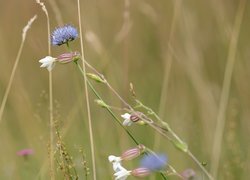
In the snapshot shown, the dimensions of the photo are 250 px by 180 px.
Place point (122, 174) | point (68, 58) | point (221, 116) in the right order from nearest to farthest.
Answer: point (122, 174) < point (68, 58) < point (221, 116)

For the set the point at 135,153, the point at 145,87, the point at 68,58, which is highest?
the point at 68,58

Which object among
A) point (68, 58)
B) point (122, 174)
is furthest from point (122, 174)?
point (68, 58)

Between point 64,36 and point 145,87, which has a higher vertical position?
point 64,36

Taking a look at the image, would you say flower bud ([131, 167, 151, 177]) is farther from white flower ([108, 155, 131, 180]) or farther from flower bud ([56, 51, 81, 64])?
flower bud ([56, 51, 81, 64])

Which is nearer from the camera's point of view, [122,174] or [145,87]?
[122,174]

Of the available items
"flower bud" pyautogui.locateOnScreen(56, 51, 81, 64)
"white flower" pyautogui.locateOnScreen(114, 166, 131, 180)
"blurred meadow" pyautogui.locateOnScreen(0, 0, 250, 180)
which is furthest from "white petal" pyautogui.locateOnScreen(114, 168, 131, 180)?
"blurred meadow" pyautogui.locateOnScreen(0, 0, 250, 180)

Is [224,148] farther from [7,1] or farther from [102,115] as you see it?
[7,1]

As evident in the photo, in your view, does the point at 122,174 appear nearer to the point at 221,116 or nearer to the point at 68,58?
the point at 68,58

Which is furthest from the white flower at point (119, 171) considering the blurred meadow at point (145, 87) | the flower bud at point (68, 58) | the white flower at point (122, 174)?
the blurred meadow at point (145, 87)
